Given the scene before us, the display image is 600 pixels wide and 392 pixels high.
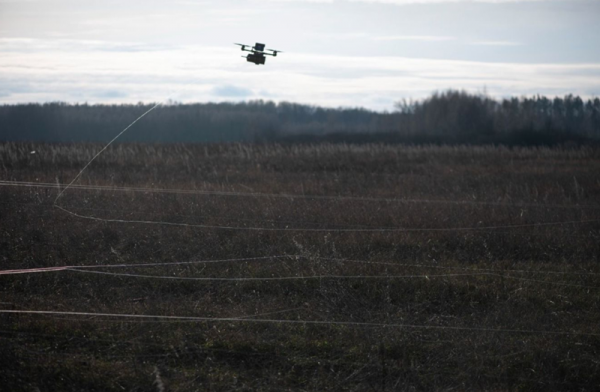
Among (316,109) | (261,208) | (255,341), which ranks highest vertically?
(316,109)

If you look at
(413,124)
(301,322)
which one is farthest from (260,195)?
(413,124)

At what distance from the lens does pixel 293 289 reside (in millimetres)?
7766

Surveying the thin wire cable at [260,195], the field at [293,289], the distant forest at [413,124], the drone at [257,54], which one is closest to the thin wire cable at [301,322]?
the field at [293,289]

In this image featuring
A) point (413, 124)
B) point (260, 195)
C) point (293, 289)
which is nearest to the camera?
point (293, 289)

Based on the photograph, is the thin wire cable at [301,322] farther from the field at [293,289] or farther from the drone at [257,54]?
the drone at [257,54]

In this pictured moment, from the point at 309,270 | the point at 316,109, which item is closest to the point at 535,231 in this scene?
the point at 309,270

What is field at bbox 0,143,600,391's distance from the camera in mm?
5500

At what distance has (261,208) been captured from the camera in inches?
472

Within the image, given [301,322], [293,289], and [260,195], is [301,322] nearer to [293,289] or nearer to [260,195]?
[293,289]

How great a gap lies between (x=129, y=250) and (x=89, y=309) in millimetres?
2447

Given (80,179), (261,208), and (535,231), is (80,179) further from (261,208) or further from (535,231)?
(535,231)

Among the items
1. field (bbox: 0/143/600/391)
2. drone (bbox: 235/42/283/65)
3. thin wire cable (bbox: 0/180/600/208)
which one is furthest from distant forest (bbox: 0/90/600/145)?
drone (bbox: 235/42/283/65)

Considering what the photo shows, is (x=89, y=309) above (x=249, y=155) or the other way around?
the other way around

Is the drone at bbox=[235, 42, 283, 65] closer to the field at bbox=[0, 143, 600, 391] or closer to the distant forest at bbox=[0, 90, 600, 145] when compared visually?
the field at bbox=[0, 143, 600, 391]
